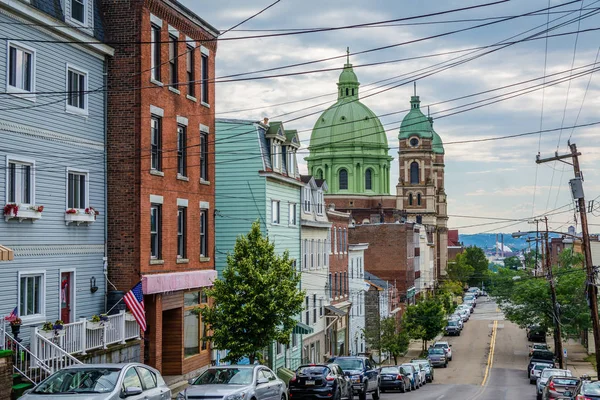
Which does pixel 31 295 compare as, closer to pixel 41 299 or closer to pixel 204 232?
pixel 41 299

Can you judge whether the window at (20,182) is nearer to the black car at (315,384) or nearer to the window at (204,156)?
the black car at (315,384)

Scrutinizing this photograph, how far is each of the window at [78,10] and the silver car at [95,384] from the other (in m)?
13.8

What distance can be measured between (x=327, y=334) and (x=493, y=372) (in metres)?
14.9

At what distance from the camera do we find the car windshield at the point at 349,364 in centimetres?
3222

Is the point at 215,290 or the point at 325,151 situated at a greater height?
the point at 325,151

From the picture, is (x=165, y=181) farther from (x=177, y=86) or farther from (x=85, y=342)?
(x=85, y=342)

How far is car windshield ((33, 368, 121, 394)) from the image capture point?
602 inches

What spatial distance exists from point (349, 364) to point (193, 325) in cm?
632

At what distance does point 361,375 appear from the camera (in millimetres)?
31562

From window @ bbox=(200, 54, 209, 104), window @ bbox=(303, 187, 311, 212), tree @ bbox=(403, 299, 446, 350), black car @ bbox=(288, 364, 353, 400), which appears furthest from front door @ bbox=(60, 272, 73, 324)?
tree @ bbox=(403, 299, 446, 350)

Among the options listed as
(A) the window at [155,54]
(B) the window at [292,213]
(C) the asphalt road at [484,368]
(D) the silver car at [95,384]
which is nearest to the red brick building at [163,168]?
(A) the window at [155,54]

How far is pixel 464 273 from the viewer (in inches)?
6078

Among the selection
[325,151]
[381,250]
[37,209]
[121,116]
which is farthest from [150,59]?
[325,151]

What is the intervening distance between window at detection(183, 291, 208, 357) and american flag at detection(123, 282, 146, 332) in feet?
17.3
